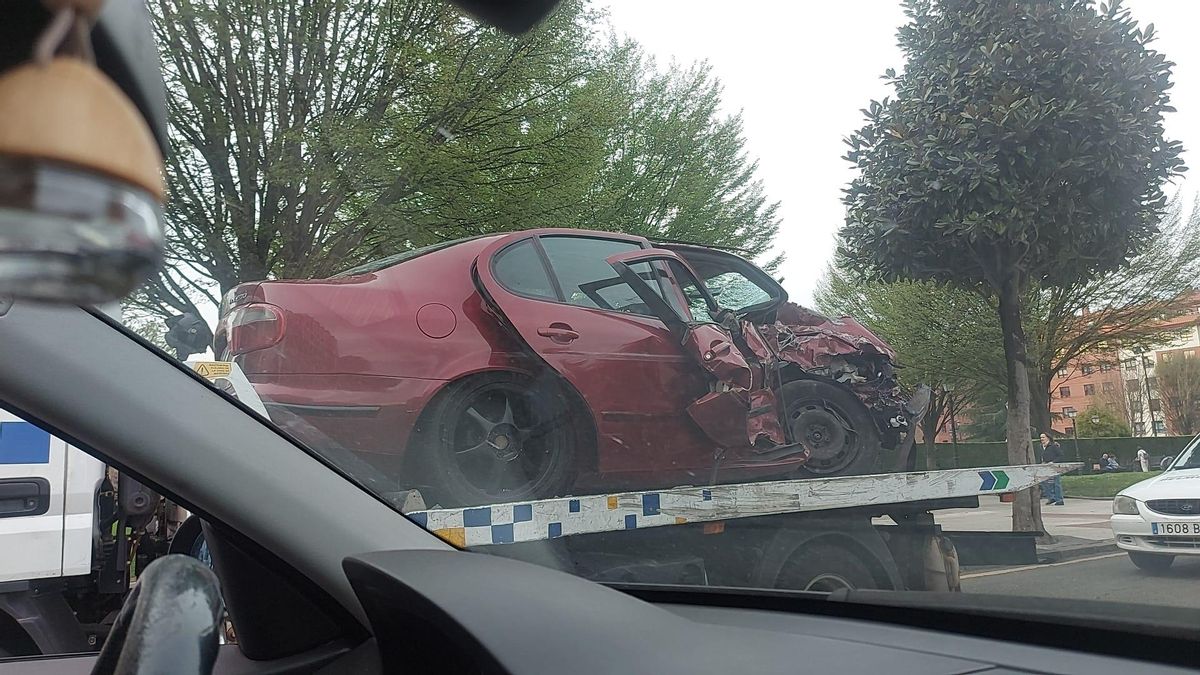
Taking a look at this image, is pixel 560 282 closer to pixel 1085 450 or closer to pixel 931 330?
pixel 931 330

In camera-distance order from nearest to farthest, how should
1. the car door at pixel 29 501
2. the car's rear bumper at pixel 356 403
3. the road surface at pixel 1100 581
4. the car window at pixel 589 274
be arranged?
the road surface at pixel 1100 581 < the car's rear bumper at pixel 356 403 < the car window at pixel 589 274 < the car door at pixel 29 501

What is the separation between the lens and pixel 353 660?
2.03m

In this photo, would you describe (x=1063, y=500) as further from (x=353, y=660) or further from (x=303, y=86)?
(x=303, y=86)

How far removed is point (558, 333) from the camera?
357cm

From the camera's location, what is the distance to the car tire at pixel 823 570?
2635 millimetres

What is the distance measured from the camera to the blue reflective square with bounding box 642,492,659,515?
3.52 m

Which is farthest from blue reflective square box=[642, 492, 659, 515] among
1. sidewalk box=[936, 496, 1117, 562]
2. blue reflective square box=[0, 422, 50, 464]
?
blue reflective square box=[0, 422, 50, 464]

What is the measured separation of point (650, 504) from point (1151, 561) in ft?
6.12

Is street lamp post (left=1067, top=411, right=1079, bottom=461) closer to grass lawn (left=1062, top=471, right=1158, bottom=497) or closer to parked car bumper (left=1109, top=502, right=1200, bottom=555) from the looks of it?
grass lawn (left=1062, top=471, right=1158, bottom=497)

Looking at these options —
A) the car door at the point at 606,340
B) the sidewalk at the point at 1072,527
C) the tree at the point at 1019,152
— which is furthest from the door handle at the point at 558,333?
the sidewalk at the point at 1072,527

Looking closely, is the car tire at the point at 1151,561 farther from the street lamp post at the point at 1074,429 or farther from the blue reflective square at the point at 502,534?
the blue reflective square at the point at 502,534

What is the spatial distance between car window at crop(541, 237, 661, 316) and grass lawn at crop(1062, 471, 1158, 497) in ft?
5.55

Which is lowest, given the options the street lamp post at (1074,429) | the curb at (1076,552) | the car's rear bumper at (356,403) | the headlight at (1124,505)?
the curb at (1076,552)

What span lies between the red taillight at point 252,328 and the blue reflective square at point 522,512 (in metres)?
1.02
